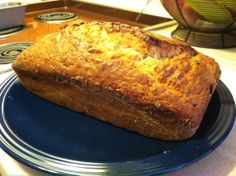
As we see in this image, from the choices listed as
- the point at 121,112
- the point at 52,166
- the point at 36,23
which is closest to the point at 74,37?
the point at 121,112

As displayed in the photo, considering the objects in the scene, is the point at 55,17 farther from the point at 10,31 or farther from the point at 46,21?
the point at 10,31

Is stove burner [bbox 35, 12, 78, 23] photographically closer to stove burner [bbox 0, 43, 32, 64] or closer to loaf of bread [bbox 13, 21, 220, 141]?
stove burner [bbox 0, 43, 32, 64]

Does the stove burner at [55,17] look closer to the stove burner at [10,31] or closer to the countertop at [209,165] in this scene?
the stove burner at [10,31]

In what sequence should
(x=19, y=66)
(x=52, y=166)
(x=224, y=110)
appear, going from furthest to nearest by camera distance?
(x=19, y=66), (x=224, y=110), (x=52, y=166)

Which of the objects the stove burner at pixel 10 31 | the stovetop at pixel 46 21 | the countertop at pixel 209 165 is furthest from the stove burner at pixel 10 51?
the countertop at pixel 209 165

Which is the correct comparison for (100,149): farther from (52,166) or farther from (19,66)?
(19,66)

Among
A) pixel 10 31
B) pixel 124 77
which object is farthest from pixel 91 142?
pixel 10 31
